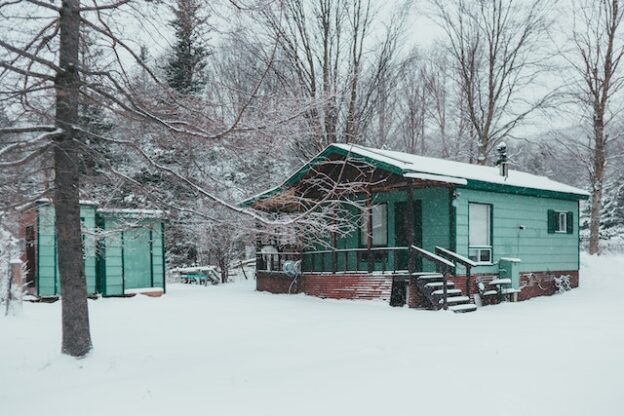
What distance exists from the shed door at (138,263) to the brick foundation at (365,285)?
3.84 meters

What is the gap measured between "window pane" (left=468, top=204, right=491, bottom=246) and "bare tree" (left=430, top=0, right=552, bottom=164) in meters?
13.1

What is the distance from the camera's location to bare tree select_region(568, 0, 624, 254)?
966 inches

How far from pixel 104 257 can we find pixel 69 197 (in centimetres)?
916

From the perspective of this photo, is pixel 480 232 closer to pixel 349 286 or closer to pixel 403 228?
pixel 403 228

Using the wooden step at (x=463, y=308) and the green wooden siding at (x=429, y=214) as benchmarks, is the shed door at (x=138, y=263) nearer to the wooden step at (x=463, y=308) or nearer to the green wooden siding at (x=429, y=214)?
the green wooden siding at (x=429, y=214)

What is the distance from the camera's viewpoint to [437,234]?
1508cm

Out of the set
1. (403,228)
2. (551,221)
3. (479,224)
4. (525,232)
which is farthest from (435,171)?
(551,221)

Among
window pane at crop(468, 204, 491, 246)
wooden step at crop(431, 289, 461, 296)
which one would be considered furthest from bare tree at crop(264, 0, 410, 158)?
wooden step at crop(431, 289, 461, 296)

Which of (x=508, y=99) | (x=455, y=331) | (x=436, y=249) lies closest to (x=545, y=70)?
(x=508, y=99)

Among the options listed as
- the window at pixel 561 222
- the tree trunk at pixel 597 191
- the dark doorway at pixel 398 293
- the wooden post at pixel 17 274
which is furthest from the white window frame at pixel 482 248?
the tree trunk at pixel 597 191

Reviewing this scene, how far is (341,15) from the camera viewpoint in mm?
23750

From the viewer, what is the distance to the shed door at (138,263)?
17.5m

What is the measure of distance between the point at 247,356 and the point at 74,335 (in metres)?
2.43

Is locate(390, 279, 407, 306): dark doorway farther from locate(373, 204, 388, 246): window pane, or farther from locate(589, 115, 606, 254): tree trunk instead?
locate(589, 115, 606, 254): tree trunk
